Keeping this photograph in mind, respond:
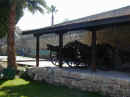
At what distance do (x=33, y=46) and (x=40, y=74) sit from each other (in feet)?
54.0

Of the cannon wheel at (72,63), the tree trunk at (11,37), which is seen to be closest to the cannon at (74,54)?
the cannon wheel at (72,63)

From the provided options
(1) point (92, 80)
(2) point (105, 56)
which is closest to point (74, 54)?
(2) point (105, 56)

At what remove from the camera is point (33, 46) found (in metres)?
23.9

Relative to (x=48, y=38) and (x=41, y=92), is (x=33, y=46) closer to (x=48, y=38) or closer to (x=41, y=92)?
(x=48, y=38)

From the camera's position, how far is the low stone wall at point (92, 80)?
16.1 feet

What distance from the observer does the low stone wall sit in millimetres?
4910

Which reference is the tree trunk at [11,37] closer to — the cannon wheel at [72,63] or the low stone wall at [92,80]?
the low stone wall at [92,80]

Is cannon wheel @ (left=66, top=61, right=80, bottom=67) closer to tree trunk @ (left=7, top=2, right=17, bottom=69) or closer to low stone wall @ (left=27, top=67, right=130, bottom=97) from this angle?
low stone wall @ (left=27, top=67, right=130, bottom=97)

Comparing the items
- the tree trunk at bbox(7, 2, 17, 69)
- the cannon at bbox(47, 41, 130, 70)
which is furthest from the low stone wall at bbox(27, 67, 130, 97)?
the tree trunk at bbox(7, 2, 17, 69)

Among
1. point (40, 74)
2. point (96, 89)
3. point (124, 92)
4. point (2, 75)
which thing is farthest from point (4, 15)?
point (124, 92)

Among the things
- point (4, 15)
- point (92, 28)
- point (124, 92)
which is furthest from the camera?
point (4, 15)

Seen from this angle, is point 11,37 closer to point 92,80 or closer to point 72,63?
point 72,63

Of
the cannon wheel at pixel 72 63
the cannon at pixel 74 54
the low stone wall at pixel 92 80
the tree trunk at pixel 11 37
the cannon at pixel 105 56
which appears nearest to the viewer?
the low stone wall at pixel 92 80

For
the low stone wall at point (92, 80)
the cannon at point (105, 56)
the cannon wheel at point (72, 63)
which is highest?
the cannon at point (105, 56)
